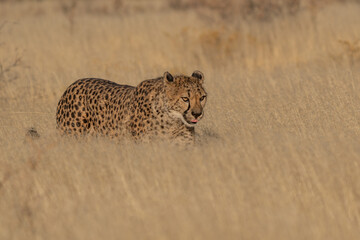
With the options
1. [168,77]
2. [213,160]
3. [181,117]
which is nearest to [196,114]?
[181,117]

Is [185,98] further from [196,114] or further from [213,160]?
[213,160]

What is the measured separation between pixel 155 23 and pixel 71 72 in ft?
17.0

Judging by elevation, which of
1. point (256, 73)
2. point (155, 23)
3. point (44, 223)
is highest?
point (155, 23)

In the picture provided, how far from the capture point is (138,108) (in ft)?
21.6

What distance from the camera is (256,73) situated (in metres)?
10.9

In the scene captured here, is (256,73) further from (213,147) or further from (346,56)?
(213,147)

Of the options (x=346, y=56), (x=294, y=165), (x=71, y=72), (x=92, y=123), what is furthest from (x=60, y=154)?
(x=346, y=56)

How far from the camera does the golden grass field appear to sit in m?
4.30

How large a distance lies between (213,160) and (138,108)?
1287 millimetres

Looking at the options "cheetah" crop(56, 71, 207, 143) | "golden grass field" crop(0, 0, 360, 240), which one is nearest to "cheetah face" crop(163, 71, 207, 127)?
"cheetah" crop(56, 71, 207, 143)

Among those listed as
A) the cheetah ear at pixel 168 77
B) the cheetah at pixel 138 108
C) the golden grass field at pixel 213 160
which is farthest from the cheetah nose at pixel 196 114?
the cheetah ear at pixel 168 77

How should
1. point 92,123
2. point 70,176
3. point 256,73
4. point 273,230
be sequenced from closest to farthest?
point 273,230
point 70,176
point 92,123
point 256,73

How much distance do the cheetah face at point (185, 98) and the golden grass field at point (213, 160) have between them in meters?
0.30

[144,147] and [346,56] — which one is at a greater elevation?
[346,56]
